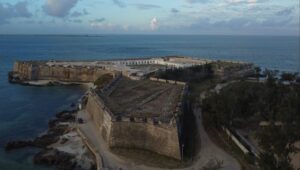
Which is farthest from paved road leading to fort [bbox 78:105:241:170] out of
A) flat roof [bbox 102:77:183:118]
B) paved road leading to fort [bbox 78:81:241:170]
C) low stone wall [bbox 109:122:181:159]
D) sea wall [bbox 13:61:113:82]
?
sea wall [bbox 13:61:113:82]

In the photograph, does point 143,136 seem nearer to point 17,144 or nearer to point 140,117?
point 140,117

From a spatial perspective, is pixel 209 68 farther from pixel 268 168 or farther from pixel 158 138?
pixel 268 168

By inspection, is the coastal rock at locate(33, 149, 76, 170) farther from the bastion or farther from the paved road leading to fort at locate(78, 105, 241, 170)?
the bastion

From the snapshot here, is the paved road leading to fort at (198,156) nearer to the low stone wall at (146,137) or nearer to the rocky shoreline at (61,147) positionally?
the rocky shoreline at (61,147)

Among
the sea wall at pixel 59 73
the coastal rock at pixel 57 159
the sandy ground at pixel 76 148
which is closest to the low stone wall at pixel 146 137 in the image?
the sandy ground at pixel 76 148

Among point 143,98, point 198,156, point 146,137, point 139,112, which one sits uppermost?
point 143,98

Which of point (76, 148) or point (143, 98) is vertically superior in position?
point (143, 98)

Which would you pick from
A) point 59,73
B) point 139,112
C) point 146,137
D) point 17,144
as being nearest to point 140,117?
point 146,137

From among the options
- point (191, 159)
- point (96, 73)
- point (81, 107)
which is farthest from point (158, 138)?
point (96, 73)
